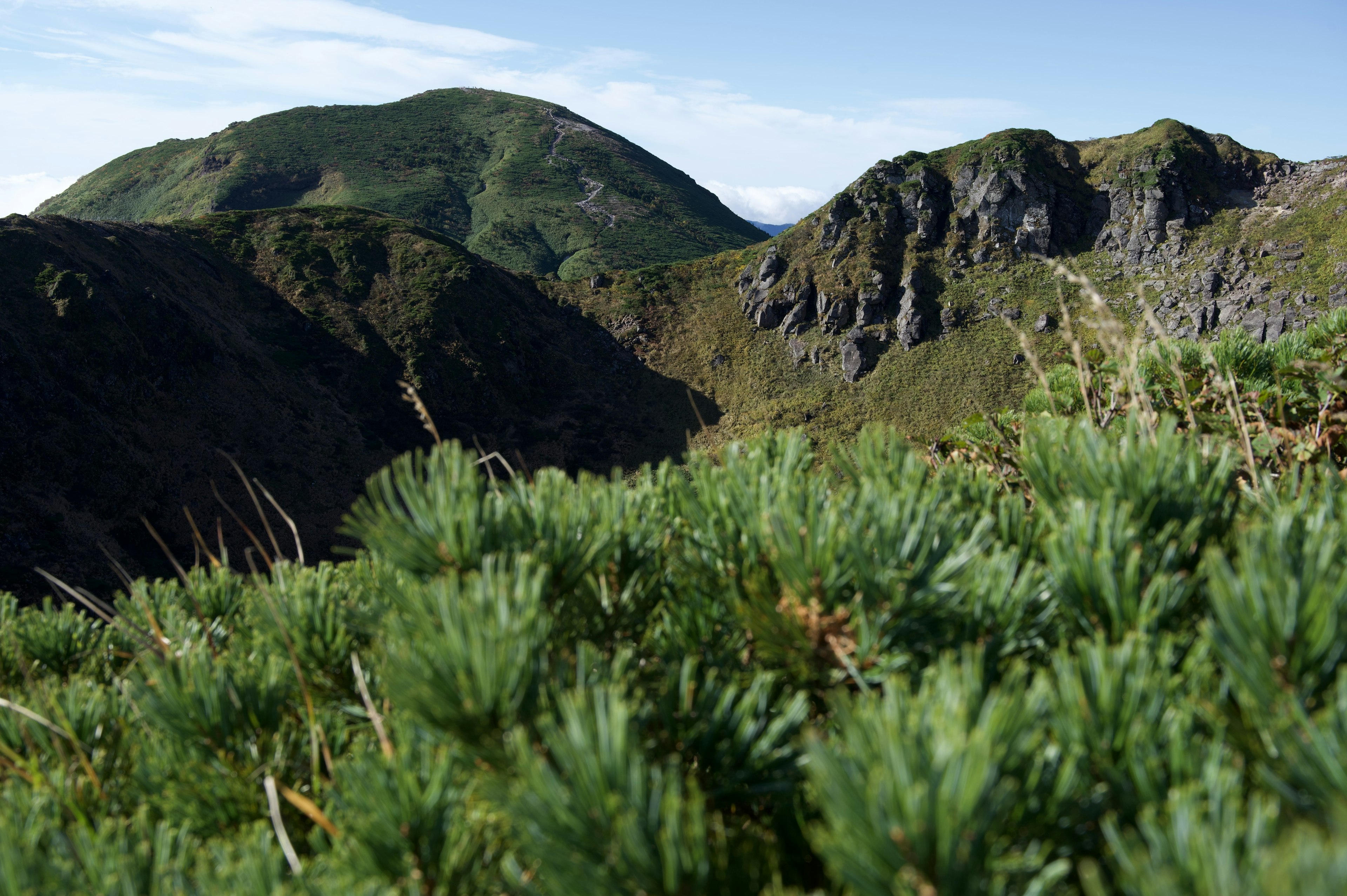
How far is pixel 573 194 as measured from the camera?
10869cm

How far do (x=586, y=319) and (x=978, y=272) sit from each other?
105 feet

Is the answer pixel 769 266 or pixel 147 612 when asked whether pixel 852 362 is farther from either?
pixel 147 612

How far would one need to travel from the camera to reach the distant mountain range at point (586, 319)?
Answer: 36.6 m

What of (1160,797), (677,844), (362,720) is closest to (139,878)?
(362,720)

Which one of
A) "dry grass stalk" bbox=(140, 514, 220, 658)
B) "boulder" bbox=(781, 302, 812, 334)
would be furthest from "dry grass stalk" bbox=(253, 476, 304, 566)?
"boulder" bbox=(781, 302, 812, 334)

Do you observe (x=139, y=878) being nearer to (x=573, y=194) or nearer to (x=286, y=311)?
(x=286, y=311)

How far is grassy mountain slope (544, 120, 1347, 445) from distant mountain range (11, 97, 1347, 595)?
8.8 inches

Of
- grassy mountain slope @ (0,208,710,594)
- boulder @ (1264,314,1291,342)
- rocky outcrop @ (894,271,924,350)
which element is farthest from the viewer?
rocky outcrop @ (894,271,924,350)

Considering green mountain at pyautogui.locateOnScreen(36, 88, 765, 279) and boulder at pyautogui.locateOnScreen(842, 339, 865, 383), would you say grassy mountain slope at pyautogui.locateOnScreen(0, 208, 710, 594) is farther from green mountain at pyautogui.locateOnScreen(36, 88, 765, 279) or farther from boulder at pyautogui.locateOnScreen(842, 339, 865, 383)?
green mountain at pyautogui.locateOnScreen(36, 88, 765, 279)

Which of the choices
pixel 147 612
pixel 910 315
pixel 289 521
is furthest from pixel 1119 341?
pixel 910 315

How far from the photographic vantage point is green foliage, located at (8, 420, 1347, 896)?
1.13 metres

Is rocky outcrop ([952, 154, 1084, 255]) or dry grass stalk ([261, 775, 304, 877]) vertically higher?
rocky outcrop ([952, 154, 1084, 255])

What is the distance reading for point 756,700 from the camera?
5.21 ft

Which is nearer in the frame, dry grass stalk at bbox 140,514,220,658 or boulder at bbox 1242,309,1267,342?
dry grass stalk at bbox 140,514,220,658
